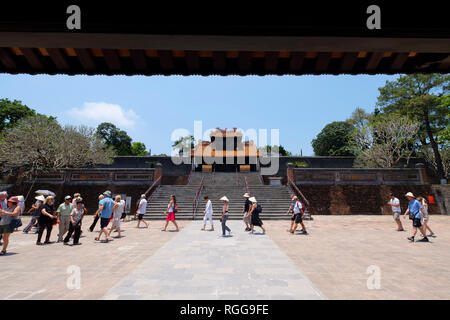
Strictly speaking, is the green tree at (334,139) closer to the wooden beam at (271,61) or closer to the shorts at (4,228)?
the wooden beam at (271,61)

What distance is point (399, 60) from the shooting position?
3143mm

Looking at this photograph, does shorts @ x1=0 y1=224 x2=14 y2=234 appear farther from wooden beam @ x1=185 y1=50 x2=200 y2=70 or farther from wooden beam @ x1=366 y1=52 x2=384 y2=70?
wooden beam @ x1=366 y1=52 x2=384 y2=70

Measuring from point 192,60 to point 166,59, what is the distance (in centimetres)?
35

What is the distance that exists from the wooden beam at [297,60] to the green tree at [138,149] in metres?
60.6

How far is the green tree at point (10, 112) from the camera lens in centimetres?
3138

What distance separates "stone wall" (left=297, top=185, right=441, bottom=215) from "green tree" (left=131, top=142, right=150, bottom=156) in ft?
165

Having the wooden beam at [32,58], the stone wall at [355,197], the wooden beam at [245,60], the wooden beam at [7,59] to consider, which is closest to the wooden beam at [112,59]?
the wooden beam at [32,58]

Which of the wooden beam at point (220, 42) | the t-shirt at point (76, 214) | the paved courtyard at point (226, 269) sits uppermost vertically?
the wooden beam at point (220, 42)

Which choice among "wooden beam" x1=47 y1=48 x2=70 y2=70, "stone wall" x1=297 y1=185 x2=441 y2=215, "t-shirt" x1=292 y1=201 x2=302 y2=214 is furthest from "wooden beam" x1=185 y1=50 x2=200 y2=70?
"stone wall" x1=297 y1=185 x2=441 y2=215

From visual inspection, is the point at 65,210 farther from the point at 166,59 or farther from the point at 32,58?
the point at 166,59

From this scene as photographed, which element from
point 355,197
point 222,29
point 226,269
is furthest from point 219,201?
point 222,29
